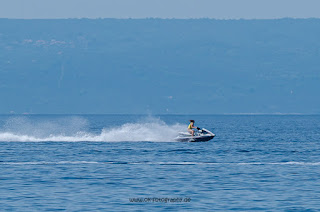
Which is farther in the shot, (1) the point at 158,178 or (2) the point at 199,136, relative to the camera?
(2) the point at 199,136

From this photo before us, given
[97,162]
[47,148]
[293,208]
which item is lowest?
[293,208]

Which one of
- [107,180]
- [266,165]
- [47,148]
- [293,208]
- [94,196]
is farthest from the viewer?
[47,148]

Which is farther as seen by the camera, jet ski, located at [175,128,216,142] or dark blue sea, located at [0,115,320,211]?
jet ski, located at [175,128,216,142]

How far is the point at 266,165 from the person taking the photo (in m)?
47.8

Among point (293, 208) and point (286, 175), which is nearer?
point (293, 208)

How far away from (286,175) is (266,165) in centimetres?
585

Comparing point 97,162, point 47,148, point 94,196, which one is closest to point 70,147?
point 47,148

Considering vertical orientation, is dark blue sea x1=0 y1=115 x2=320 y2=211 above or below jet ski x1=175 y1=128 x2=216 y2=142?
below

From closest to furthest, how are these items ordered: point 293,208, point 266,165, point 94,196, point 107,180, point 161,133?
point 293,208 < point 94,196 < point 107,180 < point 266,165 < point 161,133

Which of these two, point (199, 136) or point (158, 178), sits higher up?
point (199, 136)

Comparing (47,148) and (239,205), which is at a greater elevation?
(47,148)

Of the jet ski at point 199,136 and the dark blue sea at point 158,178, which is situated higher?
the jet ski at point 199,136

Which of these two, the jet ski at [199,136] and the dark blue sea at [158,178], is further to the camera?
the jet ski at [199,136]

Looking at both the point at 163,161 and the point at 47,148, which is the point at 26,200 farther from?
the point at 47,148
